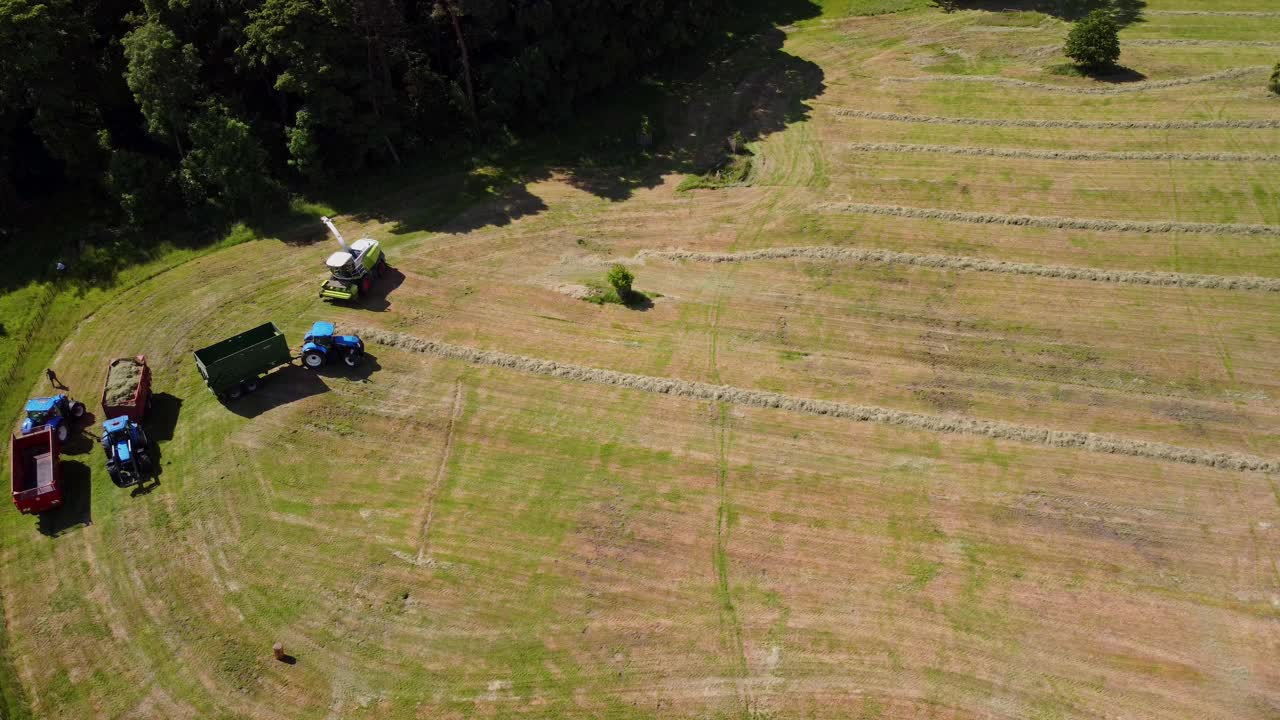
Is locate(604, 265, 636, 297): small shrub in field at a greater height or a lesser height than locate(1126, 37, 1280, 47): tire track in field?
lesser

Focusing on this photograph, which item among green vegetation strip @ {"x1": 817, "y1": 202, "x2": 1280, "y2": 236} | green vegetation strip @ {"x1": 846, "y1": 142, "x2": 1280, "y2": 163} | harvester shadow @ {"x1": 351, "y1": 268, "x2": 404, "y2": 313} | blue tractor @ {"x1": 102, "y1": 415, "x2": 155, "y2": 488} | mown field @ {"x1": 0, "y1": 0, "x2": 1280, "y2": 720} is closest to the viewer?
mown field @ {"x1": 0, "y1": 0, "x2": 1280, "y2": 720}

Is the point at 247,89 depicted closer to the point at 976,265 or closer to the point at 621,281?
the point at 621,281

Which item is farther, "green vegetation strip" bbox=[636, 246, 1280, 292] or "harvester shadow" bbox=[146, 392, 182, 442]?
"green vegetation strip" bbox=[636, 246, 1280, 292]

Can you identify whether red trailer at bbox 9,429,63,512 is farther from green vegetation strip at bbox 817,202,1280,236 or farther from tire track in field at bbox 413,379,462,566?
green vegetation strip at bbox 817,202,1280,236

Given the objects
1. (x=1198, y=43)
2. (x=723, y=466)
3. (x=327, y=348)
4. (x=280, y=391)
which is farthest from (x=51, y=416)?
(x=1198, y=43)

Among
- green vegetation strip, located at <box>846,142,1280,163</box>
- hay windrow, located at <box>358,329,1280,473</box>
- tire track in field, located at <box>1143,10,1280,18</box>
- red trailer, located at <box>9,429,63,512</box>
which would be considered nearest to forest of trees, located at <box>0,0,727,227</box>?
hay windrow, located at <box>358,329,1280,473</box>

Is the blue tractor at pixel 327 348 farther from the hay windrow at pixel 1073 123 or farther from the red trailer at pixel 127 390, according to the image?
the hay windrow at pixel 1073 123
